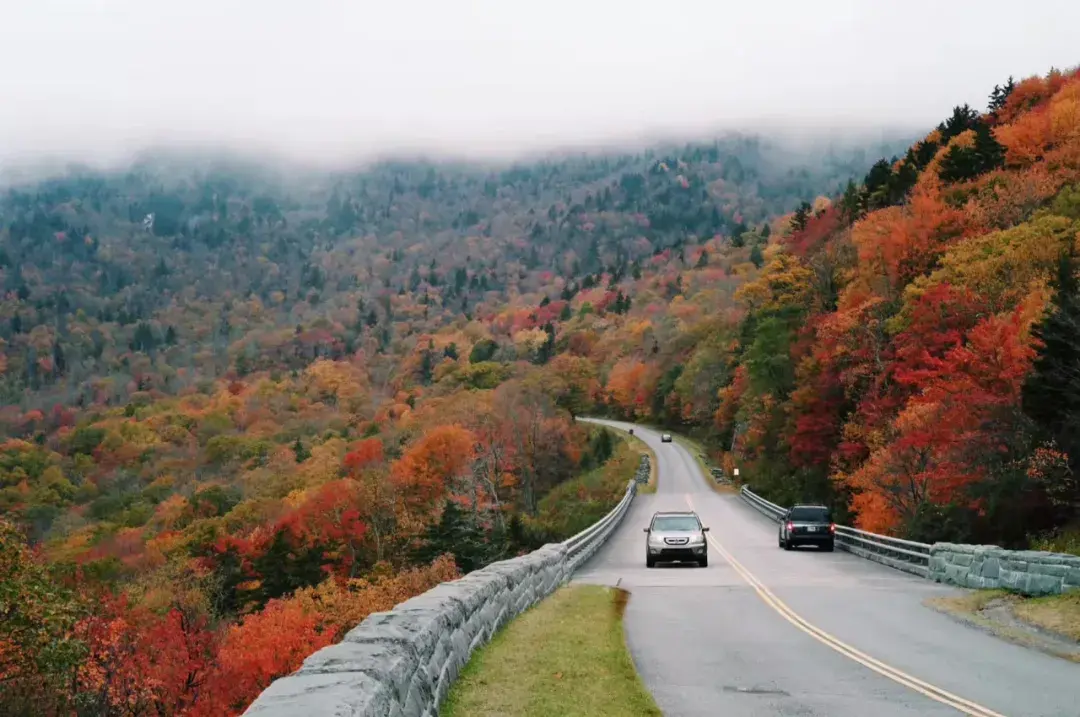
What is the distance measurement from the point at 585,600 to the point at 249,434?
512 feet

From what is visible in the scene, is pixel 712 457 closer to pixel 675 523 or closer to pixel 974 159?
pixel 974 159

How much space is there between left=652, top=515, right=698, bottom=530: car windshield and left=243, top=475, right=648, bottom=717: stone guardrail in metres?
15.8

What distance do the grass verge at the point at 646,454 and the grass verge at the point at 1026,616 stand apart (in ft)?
184

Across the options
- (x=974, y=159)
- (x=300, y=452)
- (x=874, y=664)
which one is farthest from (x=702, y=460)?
(x=874, y=664)

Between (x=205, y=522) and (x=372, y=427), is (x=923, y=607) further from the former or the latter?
(x=372, y=427)

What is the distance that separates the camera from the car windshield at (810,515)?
121 ft

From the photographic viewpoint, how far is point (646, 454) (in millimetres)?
96625

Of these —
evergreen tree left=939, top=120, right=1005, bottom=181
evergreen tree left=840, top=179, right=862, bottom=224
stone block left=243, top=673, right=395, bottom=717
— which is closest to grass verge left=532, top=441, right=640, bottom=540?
evergreen tree left=840, top=179, right=862, bottom=224

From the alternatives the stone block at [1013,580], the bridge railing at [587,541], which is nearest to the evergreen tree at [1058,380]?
the stone block at [1013,580]

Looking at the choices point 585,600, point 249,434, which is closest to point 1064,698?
point 585,600

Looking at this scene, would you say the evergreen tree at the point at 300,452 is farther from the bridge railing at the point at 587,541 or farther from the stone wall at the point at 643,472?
the bridge railing at the point at 587,541

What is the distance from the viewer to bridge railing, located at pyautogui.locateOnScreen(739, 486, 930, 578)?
27.5 m

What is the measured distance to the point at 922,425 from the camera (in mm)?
36219

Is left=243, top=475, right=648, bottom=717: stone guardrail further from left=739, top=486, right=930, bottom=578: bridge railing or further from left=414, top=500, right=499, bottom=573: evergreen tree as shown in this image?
left=414, top=500, right=499, bottom=573: evergreen tree
